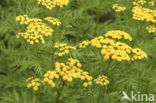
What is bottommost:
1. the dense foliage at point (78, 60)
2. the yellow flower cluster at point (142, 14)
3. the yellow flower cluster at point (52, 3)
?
the dense foliage at point (78, 60)

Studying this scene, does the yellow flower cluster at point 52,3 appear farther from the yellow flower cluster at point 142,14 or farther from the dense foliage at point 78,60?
the yellow flower cluster at point 142,14

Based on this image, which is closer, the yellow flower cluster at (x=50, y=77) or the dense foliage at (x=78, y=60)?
the yellow flower cluster at (x=50, y=77)

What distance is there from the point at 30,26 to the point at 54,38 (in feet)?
1.49

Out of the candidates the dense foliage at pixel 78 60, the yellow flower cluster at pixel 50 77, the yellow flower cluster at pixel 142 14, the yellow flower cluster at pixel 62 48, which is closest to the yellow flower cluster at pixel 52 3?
the dense foliage at pixel 78 60

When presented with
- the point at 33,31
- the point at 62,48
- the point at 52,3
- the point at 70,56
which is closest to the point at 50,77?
the point at 62,48

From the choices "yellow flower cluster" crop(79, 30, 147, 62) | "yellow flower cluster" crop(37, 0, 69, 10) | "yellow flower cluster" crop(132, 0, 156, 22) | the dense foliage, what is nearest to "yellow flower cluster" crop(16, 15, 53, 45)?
the dense foliage

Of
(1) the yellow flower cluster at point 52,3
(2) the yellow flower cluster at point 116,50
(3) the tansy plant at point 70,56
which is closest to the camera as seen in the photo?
(3) the tansy plant at point 70,56

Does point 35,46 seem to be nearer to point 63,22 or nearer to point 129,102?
point 63,22

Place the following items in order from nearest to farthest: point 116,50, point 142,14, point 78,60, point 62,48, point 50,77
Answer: point 50,77 < point 116,50 < point 62,48 < point 78,60 < point 142,14

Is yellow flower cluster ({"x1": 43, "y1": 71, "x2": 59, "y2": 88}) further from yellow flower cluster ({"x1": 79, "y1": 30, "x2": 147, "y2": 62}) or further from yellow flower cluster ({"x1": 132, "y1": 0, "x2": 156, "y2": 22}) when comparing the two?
yellow flower cluster ({"x1": 132, "y1": 0, "x2": 156, "y2": 22})

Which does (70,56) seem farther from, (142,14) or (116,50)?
(142,14)

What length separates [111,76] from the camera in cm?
327

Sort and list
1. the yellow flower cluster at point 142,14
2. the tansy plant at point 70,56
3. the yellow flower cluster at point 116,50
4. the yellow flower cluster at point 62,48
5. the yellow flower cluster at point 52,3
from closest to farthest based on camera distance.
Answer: the tansy plant at point 70,56, the yellow flower cluster at point 116,50, the yellow flower cluster at point 62,48, the yellow flower cluster at point 52,3, the yellow flower cluster at point 142,14

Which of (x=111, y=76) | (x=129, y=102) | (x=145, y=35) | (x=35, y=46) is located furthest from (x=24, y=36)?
(x=145, y=35)
